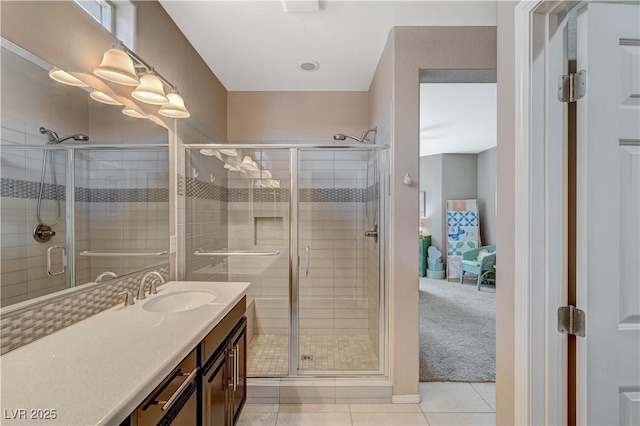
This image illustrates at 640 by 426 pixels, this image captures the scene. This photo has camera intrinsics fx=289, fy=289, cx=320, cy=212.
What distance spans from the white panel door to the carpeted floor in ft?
5.78

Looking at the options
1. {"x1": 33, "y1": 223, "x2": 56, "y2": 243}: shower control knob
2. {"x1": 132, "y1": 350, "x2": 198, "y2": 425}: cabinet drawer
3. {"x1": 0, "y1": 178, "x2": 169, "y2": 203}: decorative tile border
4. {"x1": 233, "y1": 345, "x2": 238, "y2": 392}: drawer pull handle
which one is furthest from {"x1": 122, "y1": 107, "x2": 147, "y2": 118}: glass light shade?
{"x1": 233, "y1": 345, "x2": 238, "y2": 392}: drawer pull handle

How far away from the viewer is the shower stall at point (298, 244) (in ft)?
7.80

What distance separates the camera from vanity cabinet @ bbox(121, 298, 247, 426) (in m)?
0.89

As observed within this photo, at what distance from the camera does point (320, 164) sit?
2750 mm

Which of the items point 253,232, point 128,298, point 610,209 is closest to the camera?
point 610,209

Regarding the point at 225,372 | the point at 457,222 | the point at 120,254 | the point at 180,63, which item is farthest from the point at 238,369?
the point at 457,222

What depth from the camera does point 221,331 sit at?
1401mm

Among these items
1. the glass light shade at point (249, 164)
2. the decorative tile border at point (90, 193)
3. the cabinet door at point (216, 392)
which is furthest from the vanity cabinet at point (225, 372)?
the glass light shade at point (249, 164)

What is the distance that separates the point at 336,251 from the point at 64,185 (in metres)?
2.14

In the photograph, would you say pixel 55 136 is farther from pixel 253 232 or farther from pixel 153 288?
pixel 253 232

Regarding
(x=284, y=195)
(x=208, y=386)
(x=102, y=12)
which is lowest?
(x=208, y=386)

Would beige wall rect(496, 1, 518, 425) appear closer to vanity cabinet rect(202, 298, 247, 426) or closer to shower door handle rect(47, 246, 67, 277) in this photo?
vanity cabinet rect(202, 298, 247, 426)

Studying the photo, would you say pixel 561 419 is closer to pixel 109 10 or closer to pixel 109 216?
pixel 109 216

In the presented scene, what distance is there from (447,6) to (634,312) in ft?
6.19
